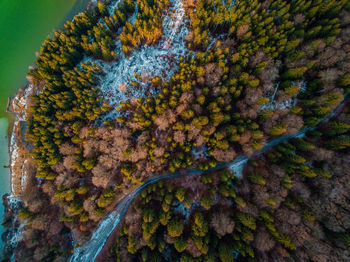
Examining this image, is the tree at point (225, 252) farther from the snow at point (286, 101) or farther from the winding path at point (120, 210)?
the snow at point (286, 101)

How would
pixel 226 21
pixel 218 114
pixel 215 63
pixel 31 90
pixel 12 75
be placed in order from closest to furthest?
pixel 218 114, pixel 215 63, pixel 226 21, pixel 31 90, pixel 12 75

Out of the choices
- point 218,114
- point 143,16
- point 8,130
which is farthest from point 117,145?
point 8,130

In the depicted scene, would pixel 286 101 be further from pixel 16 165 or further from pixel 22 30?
pixel 22 30

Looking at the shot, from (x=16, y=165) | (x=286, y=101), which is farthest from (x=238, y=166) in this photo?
(x=16, y=165)

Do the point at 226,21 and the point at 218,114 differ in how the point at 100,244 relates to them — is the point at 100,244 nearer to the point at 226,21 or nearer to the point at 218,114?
the point at 218,114

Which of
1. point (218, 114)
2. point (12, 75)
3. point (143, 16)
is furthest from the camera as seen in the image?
point (12, 75)

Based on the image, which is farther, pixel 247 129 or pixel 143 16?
pixel 143 16

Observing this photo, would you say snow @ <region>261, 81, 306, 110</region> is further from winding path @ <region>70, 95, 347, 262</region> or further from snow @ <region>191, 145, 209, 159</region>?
snow @ <region>191, 145, 209, 159</region>

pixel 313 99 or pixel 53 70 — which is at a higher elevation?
pixel 53 70
